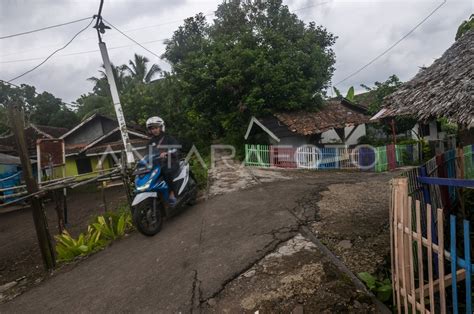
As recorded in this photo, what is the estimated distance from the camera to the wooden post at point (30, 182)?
464 centimetres

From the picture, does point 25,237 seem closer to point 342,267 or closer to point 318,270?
point 318,270

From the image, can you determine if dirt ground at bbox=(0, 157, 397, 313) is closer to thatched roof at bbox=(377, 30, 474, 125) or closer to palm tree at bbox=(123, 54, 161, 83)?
thatched roof at bbox=(377, 30, 474, 125)

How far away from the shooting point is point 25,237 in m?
8.39

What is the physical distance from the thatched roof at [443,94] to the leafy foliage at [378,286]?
8.25 ft

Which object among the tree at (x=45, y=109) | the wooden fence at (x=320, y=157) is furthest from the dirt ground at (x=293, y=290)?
the tree at (x=45, y=109)

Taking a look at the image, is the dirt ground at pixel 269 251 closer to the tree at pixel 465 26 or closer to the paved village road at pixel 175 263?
the paved village road at pixel 175 263

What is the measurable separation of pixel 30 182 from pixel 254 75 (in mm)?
11618

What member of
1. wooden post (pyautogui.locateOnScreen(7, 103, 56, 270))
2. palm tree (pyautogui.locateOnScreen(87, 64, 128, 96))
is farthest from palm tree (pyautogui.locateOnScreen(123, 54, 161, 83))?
wooden post (pyautogui.locateOnScreen(7, 103, 56, 270))

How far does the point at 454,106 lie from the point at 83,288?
575cm

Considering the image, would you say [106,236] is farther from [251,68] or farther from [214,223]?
[251,68]

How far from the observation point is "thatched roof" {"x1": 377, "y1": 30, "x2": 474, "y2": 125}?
13.2 ft

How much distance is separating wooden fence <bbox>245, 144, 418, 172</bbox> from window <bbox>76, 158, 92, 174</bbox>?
486 inches

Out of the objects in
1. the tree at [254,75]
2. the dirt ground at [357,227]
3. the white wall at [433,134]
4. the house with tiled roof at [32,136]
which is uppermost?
the tree at [254,75]

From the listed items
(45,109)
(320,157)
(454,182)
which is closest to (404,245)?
(454,182)
